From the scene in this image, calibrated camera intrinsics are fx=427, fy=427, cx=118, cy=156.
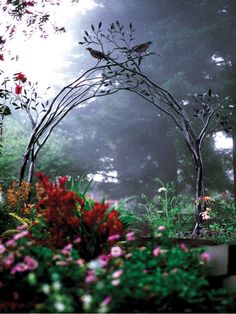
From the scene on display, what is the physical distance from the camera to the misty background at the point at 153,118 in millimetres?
18266

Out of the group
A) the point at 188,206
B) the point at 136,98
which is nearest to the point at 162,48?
the point at 136,98

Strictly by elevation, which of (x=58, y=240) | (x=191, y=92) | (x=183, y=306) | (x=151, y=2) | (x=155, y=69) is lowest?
(x=183, y=306)

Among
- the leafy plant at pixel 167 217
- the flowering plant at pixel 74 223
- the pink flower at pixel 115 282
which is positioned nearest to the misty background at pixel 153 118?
the leafy plant at pixel 167 217

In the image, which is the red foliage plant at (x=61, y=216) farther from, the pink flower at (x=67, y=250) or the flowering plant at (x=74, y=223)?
the pink flower at (x=67, y=250)

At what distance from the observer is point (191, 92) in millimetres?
17625

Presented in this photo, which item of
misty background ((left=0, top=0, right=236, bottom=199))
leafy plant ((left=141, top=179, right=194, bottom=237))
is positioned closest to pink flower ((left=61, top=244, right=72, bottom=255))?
leafy plant ((left=141, top=179, right=194, bottom=237))

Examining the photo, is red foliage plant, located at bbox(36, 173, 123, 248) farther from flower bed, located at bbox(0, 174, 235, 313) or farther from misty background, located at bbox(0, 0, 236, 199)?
misty background, located at bbox(0, 0, 236, 199)

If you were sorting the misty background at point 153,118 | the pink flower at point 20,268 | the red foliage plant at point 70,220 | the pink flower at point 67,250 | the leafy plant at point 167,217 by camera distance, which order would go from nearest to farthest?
1. the pink flower at point 20,268
2. the pink flower at point 67,250
3. the red foliage plant at point 70,220
4. the leafy plant at point 167,217
5. the misty background at point 153,118

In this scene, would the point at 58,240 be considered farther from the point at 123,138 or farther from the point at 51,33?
the point at 123,138

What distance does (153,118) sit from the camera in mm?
19672

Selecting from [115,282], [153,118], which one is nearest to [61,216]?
[115,282]

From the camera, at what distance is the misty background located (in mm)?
18266

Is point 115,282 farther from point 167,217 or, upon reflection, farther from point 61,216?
point 167,217

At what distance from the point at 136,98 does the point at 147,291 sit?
18033mm
